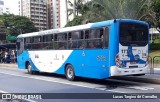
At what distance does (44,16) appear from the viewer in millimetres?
129500

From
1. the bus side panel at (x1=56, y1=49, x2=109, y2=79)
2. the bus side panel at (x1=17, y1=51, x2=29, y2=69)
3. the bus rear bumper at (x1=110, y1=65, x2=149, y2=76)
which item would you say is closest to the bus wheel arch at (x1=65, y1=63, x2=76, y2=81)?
the bus side panel at (x1=56, y1=49, x2=109, y2=79)

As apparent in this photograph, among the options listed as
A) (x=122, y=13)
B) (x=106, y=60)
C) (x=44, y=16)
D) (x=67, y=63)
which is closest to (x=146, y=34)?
(x=106, y=60)

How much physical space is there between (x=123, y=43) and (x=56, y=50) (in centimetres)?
556

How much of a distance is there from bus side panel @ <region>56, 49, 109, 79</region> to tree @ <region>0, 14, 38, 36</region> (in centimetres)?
6679

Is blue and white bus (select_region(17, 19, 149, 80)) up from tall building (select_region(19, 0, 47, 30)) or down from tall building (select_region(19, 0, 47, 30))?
down

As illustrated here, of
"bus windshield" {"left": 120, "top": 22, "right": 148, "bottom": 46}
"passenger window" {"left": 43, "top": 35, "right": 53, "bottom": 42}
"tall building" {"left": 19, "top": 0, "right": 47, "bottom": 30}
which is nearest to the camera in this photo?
"bus windshield" {"left": 120, "top": 22, "right": 148, "bottom": 46}

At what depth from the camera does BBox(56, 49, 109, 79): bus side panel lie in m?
14.2

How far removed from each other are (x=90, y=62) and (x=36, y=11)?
379ft

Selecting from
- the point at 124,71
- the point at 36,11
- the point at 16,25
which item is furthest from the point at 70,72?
the point at 36,11

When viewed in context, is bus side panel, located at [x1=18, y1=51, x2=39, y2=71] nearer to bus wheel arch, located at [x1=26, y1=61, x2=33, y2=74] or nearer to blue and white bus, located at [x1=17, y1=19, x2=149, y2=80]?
bus wheel arch, located at [x1=26, y1=61, x2=33, y2=74]

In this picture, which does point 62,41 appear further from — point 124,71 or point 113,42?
point 124,71

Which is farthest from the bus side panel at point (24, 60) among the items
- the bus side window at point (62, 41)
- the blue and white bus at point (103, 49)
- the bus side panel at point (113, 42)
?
the bus side panel at point (113, 42)

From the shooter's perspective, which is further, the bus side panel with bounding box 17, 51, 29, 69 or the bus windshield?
the bus side panel with bounding box 17, 51, 29, 69

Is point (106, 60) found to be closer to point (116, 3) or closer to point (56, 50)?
point (56, 50)
